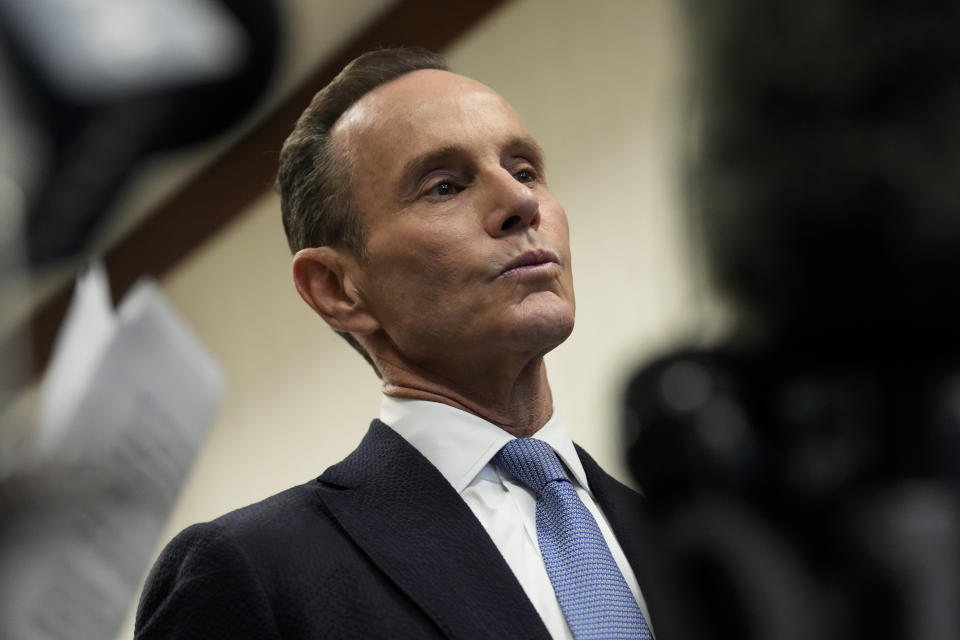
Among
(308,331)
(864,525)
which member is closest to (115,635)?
(864,525)

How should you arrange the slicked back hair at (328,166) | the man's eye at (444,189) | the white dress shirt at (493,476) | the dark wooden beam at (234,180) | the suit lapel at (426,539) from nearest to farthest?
the dark wooden beam at (234,180) → the suit lapel at (426,539) → the white dress shirt at (493,476) → the man's eye at (444,189) → the slicked back hair at (328,166)

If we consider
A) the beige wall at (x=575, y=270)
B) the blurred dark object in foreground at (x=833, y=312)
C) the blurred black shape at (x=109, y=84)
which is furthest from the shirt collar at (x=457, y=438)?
the beige wall at (x=575, y=270)

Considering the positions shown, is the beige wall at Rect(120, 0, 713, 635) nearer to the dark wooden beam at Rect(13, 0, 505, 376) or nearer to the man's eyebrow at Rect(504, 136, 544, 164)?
the dark wooden beam at Rect(13, 0, 505, 376)

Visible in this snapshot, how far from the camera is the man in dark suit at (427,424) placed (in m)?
1.08

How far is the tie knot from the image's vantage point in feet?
4.12

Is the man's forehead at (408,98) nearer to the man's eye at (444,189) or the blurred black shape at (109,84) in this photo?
the man's eye at (444,189)

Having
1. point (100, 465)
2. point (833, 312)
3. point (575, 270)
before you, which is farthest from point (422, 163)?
point (575, 270)

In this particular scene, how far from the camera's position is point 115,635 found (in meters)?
0.45

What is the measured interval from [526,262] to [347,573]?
1.12ft

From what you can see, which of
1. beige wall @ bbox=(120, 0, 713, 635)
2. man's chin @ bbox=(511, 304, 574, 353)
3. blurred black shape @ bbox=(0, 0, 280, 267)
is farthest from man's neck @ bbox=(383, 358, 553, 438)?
beige wall @ bbox=(120, 0, 713, 635)

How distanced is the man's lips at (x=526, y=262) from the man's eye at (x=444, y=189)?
5.4 inches

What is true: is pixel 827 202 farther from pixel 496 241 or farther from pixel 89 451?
pixel 496 241

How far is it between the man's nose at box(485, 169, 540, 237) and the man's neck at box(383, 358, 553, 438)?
0.53 ft

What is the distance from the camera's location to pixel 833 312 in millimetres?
213
